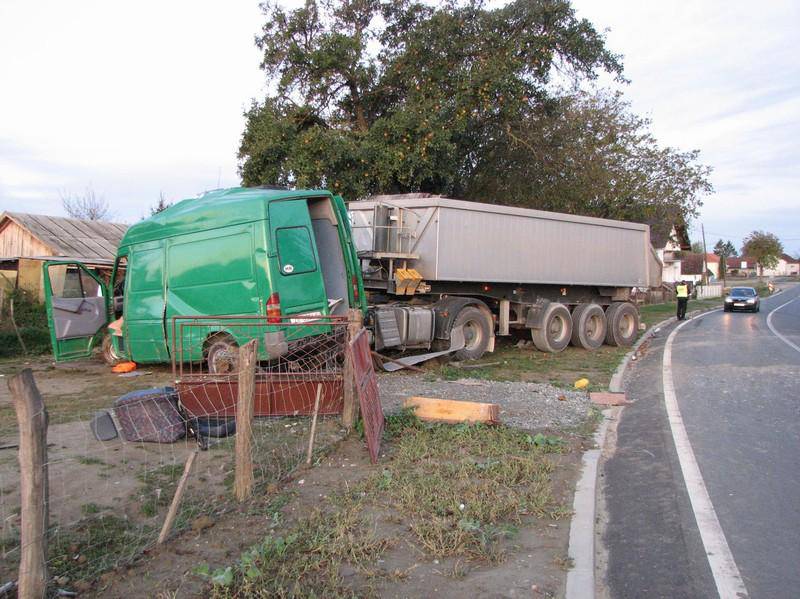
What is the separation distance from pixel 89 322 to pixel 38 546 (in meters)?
9.61

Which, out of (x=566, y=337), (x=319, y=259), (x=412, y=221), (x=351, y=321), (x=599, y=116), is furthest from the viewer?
(x=599, y=116)

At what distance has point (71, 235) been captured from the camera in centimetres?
2131

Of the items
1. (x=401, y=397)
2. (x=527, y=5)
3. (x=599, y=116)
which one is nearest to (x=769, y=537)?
(x=401, y=397)

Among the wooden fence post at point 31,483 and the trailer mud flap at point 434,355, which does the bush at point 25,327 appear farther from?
the wooden fence post at point 31,483

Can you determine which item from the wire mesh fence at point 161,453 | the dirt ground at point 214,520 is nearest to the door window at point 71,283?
the wire mesh fence at point 161,453

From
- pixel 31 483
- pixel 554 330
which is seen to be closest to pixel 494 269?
pixel 554 330

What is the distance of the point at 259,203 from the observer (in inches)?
368

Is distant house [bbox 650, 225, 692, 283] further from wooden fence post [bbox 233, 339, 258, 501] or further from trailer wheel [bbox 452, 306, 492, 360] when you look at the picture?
wooden fence post [bbox 233, 339, 258, 501]

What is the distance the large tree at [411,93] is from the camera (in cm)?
1633

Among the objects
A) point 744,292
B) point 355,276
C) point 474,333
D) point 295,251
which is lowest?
point 474,333

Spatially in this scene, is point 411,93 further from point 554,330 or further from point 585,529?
point 585,529

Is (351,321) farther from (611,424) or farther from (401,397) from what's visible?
(611,424)

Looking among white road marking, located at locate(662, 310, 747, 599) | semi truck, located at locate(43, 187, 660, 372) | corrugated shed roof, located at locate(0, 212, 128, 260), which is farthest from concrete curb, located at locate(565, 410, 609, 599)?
corrugated shed roof, located at locate(0, 212, 128, 260)

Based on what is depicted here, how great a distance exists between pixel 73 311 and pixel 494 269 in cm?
801
